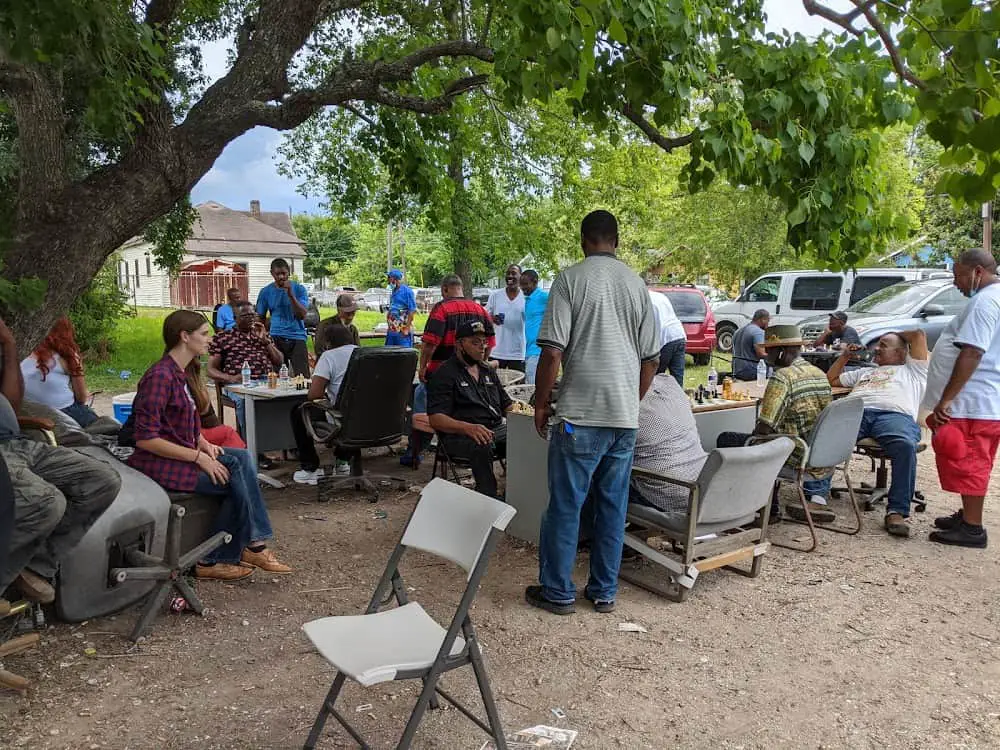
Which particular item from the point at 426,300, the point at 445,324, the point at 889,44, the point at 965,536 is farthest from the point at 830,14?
the point at 426,300

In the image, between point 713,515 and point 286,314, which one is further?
point 286,314

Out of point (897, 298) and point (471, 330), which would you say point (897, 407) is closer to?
point (471, 330)

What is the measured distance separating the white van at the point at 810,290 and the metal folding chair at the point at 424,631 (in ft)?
42.8

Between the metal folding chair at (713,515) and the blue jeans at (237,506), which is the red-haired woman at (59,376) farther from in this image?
the metal folding chair at (713,515)

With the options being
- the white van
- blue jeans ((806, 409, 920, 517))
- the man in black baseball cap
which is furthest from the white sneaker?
the white van

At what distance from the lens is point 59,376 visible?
584cm

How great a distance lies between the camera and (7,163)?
11727 millimetres

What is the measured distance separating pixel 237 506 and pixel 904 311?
11896 mm

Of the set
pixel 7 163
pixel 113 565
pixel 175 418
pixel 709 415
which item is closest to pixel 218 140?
pixel 175 418

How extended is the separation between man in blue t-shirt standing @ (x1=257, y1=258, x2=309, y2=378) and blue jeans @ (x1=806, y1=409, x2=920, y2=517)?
5.66 m

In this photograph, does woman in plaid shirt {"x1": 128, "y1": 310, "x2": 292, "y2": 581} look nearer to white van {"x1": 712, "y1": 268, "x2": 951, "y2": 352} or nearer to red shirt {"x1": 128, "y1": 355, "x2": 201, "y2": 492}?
red shirt {"x1": 128, "y1": 355, "x2": 201, "y2": 492}

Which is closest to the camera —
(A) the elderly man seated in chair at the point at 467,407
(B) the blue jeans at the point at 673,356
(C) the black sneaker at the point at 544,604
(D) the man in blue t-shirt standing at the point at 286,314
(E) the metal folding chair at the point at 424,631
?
(E) the metal folding chair at the point at 424,631

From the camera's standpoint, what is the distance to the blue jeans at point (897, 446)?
18.8 ft

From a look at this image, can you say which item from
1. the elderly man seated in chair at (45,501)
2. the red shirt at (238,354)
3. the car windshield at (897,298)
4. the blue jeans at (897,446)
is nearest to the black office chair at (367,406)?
the red shirt at (238,354)
